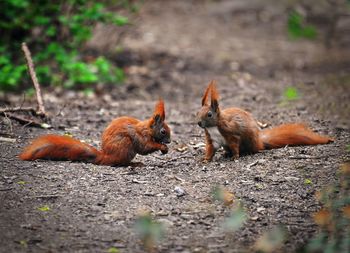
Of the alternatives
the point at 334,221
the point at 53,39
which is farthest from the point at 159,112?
the point at 53,39

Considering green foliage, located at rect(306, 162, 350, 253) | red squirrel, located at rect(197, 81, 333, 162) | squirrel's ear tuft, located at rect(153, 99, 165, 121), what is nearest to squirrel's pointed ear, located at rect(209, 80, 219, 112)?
red squirrel, located at rect(197, 81, 333, 162)

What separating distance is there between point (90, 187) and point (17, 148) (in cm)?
128

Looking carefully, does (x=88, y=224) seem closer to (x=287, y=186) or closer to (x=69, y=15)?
(x=287, y=186)

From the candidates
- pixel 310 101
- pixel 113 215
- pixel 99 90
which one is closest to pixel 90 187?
pixel 113 215

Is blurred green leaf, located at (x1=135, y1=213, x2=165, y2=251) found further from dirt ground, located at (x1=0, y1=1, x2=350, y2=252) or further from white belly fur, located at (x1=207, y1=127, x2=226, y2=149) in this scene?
white belly fur, located at (x1=207, y1=127, x2=226, y2=149)

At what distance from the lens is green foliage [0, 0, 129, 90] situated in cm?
975

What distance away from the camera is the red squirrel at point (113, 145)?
5.93 metres

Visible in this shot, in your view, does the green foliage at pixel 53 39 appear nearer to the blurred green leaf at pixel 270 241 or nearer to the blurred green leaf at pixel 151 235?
the blurred green leaf at pixel 151 235

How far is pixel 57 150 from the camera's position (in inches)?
235

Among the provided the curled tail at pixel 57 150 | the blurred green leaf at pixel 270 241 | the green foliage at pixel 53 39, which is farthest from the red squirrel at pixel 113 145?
the green foliage at pixel 53 39

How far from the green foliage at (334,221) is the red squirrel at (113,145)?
1785 millimetres

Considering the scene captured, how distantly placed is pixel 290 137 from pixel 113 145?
74.4 inches

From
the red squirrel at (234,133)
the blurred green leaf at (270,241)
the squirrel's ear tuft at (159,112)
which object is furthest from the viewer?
the red squirrel at (234,133)

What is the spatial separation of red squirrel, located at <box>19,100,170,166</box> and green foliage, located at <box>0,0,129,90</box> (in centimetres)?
339
